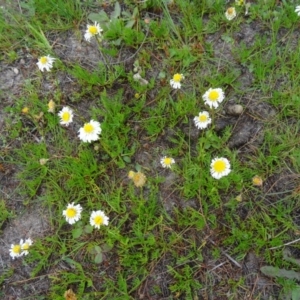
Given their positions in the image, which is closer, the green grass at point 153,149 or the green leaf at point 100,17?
the green grass at point 153,149

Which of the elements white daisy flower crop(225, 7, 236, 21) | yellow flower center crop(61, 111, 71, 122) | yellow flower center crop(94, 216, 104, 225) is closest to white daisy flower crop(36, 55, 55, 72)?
yellow flower center crop(61, 111, 71, 122)

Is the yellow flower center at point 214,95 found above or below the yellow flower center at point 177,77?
below

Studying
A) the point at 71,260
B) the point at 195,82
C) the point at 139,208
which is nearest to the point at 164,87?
the point at 195,82

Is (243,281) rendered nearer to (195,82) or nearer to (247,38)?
(195,82)

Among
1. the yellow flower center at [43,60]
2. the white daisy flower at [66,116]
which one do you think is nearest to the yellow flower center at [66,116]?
the white daisy flower at [66,116]

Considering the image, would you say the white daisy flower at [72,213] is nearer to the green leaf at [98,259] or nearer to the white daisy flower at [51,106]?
the green leaf at [98,259]

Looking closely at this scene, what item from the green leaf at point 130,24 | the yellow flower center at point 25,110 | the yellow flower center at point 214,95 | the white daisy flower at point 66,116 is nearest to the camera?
the yellow flower center at point 214,95

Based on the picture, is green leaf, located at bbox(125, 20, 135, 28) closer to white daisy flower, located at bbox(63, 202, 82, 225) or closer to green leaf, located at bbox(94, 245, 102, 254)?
white daisy flower, located at bbox(63, 202, 82, 225)
